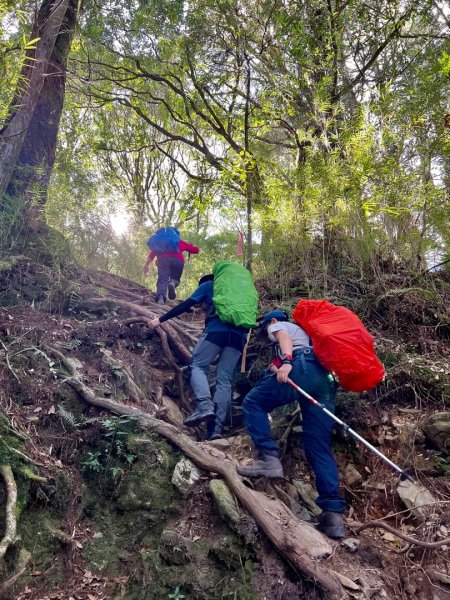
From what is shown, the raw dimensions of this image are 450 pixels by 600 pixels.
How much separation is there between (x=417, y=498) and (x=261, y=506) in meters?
1.42

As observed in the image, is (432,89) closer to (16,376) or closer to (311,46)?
(311,46)

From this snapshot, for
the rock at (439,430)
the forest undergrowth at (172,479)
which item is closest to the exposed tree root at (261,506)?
the forest undergrowth at (172,479)

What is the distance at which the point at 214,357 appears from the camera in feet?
17.5

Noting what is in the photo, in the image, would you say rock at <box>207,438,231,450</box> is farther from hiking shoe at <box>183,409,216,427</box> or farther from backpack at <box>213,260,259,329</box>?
backpack at <box>213,260,259,329</box>

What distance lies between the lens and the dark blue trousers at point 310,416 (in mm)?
3648

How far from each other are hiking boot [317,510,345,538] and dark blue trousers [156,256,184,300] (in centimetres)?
570

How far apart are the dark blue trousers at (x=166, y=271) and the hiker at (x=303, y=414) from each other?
14.4 feet

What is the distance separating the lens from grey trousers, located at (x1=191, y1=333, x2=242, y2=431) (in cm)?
488

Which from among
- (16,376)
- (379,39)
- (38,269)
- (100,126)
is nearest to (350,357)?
(16,376)

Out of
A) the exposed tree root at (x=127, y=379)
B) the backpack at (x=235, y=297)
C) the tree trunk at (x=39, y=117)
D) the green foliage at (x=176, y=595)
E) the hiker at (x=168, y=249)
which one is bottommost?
the green foliage at (x=176, y=595)

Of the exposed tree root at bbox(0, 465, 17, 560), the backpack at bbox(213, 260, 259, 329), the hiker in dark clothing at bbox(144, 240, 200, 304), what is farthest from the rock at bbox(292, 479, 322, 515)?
the hiker in dark clothing at bbox(144, 240, 200, 304)

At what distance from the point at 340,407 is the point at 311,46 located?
6741mm

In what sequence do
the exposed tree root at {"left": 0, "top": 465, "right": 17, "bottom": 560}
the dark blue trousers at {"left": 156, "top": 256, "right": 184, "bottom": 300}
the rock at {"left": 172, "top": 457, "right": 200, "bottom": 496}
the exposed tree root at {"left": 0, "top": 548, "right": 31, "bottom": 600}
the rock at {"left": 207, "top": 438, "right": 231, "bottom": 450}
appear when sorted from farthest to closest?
the dark blue trousers at {"left": 156, "top": 256, "right": 184, "bottom": 300} < the rock at {"left": 207, "top": 438, "right": 231, "bottom": 450} < the rock at {"left": 172, "top": 457, "right": 200, "bottom": 496} < the exposed tree root at {"left": 0, "top": 465, "right": 17, "bottom": 560} < the exposed tree root at {"left": 0, "top": 548, "right": 31, "bottom": 600}

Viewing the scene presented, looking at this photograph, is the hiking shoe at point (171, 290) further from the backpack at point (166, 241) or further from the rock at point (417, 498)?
the rock at point (417, 498)
